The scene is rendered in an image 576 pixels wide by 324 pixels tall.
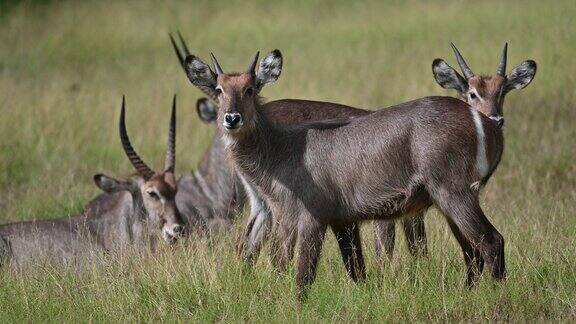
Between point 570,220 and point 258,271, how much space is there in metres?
2.31

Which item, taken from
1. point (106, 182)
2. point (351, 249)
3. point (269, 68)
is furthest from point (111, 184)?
point (351, 249)

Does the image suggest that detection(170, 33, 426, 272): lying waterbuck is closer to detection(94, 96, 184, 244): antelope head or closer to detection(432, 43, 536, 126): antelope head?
detection(94, 96, 184, 244): antelope head

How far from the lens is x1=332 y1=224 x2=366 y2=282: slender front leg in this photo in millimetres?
6582

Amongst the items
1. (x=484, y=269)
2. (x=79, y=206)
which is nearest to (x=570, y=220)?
(x=484, y=269)

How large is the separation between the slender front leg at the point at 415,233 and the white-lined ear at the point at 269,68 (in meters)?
1.16

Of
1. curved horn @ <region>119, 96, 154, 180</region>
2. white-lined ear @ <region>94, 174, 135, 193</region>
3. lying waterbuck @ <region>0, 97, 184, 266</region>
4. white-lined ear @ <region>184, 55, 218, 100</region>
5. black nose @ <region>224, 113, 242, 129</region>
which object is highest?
white-lined ear @ <region>184, 55, 218, 100</region>

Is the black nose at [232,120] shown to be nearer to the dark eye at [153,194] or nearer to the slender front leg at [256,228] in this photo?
the slender front leg at [256,228]

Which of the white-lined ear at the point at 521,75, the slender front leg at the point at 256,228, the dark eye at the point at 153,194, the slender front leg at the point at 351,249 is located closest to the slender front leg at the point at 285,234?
the slender front leg at the point at 351,249

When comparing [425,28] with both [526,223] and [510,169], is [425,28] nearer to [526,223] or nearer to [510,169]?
[510,169]

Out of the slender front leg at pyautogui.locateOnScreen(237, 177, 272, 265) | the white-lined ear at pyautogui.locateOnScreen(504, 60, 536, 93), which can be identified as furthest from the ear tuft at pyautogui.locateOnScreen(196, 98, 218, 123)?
the white-lined ear at pyautogui.locateOnScreen(504, 60, 536, 93)

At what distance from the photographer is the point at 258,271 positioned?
21.5ft

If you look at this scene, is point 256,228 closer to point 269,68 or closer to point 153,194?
point 269,68

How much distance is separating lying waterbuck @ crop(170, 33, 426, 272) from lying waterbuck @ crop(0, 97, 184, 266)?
56 cm

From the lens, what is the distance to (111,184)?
28.9 feet
